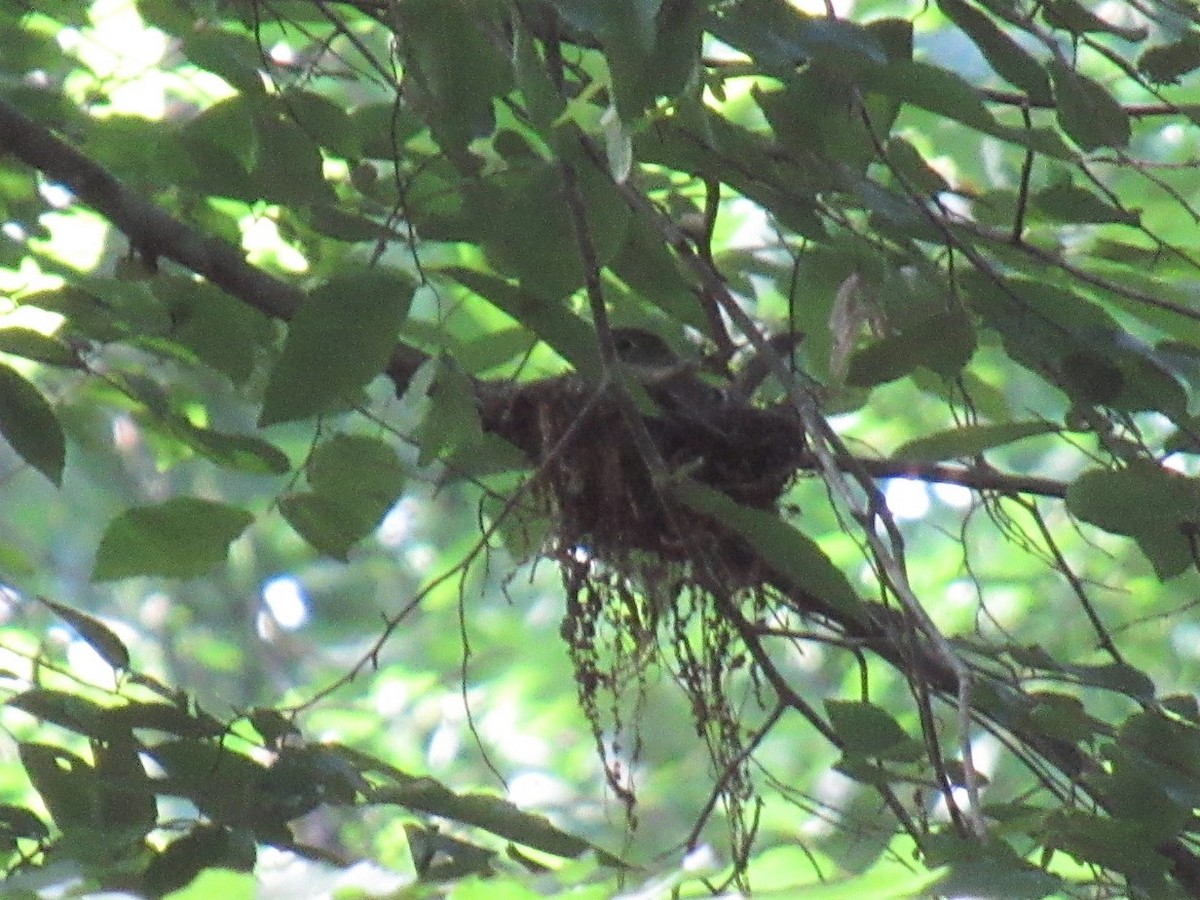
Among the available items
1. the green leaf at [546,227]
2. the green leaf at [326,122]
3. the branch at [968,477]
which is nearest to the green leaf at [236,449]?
the green leaf at [326,122]

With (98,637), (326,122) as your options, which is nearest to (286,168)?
(326,122)

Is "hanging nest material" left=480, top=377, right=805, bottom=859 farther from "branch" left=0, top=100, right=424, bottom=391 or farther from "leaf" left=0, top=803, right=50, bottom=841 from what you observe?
"leaf" left=0, top=803, right=50, bottom=841

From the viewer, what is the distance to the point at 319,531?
4.65 ft

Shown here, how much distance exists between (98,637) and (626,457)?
493 mm

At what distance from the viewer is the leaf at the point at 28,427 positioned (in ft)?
3.98

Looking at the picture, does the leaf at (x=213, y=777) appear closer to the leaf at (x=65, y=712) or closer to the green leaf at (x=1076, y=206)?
the leaf at (x=65, y=712)

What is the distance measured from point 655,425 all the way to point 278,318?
1.04ft

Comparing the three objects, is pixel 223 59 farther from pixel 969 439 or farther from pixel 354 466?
pixel 969 439

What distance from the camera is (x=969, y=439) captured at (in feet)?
4.27

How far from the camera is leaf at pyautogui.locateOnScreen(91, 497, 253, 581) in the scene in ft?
4.35

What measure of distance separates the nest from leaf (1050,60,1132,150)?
0.49m

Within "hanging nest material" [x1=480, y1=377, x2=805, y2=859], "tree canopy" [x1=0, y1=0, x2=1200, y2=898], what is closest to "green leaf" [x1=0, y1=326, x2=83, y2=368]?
"tree canopy" [x1=0, y1=0, x2=1200, y2=898]

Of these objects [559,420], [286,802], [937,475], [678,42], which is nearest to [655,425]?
[559,420]

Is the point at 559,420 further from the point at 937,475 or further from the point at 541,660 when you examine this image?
the point at 541,660
